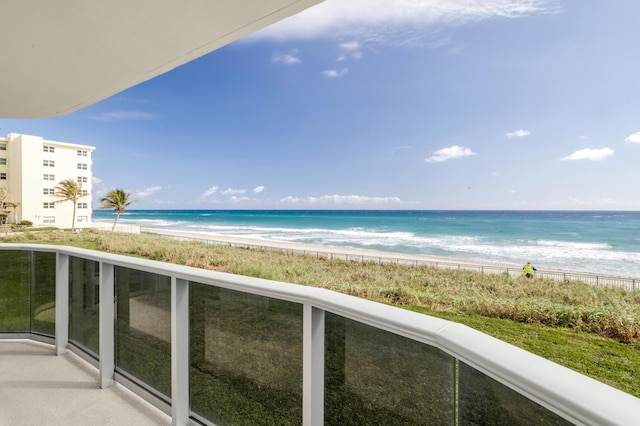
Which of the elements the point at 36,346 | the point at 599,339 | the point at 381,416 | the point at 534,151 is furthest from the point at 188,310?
the point at 534,151

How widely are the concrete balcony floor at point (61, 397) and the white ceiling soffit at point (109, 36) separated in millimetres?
1767

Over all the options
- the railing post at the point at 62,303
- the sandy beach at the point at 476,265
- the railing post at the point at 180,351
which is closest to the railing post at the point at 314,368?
the railing post at the point at 180,351

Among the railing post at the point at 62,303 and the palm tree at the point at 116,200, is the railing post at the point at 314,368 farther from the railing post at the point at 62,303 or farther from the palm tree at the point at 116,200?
the palm tree at the point at 116,200

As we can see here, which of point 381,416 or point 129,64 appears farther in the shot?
point 129,64

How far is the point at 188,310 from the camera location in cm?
145

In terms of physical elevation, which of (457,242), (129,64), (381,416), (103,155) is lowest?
(457,242)

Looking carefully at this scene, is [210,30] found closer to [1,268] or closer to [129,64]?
[129,64]

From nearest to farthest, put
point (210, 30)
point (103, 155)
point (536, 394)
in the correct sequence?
point (536, 394) → point (210, 30) → point (103, 155)

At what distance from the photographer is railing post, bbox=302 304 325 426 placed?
1.02 meters

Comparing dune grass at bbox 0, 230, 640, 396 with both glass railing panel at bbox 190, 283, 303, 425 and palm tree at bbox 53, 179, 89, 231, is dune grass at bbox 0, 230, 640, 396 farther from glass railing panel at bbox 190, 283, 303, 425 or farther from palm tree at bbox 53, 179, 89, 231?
palm tree at bbox 53, 179, 89, 231

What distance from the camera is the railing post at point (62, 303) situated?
2.15 m

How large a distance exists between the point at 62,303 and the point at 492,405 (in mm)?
2721

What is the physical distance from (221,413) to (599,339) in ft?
18.0

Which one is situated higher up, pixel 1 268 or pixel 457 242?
pixel 1 268
